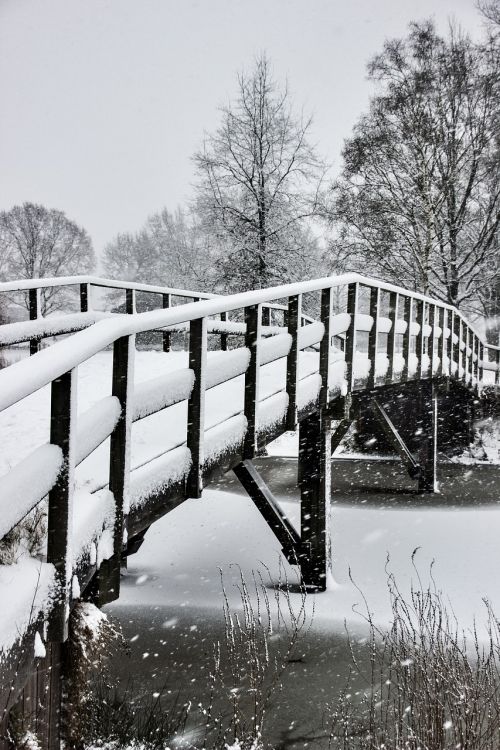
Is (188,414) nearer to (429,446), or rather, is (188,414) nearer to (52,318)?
(52,318)

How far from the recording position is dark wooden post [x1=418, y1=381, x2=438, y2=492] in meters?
12.2

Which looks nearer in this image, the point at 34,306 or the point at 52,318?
the point at 52,318

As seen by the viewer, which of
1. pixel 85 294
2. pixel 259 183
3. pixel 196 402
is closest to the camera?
pixel 196 402

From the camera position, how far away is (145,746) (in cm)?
457

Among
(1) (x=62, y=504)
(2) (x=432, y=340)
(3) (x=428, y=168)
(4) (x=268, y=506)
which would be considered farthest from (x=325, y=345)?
(3) (x=428, y=168)

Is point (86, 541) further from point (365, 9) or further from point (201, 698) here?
point (365, 9)

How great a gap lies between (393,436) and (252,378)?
7.48 m

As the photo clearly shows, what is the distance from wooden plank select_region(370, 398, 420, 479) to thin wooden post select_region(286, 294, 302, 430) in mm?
5696

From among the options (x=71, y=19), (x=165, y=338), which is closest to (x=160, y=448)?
(x=165, y=338)

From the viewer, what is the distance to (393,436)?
11.9 meters

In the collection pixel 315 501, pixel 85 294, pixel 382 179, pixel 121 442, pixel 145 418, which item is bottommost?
pixel 315 501

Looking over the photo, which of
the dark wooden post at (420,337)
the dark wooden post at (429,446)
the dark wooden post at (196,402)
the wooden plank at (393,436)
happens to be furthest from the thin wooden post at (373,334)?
the dark wooden post at (429,446)

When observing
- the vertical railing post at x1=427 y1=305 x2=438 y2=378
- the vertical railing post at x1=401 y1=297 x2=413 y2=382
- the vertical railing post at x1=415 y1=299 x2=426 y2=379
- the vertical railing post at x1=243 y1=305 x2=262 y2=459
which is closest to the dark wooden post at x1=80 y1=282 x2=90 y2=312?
the vertical railing post at x1=243 y1=305 x2=262 y2=459

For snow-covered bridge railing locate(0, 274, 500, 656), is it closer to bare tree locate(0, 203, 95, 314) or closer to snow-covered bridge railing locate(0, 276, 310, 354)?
snow-covered bridge railing locate(0, 276, 310, 354)
